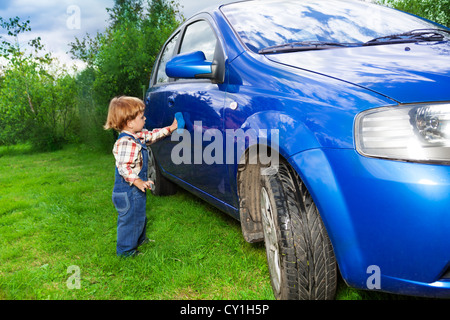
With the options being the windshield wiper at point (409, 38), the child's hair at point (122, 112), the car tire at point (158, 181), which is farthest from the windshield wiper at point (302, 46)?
the car tire at point (158, 181)

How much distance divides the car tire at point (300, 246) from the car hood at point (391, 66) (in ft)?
1.70

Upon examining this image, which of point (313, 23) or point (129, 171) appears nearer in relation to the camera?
point (313, 23)

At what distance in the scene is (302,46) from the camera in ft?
7.13

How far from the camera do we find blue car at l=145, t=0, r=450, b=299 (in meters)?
1.38

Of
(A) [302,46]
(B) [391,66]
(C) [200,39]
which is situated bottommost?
(B) [391,66]

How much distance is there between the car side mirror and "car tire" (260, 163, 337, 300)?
3.20 ft

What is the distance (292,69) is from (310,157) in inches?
18.9

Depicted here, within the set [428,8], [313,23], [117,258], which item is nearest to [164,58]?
[313,23]

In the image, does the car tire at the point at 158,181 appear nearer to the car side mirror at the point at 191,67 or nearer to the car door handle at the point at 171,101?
the car door handle at the point at 171,101

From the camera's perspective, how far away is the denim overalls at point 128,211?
2725mm

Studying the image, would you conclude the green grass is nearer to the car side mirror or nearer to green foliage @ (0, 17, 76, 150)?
the car side mirror

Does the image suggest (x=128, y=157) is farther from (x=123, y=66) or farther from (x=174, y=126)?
(x=123, y=66)

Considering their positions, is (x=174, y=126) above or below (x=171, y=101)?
below

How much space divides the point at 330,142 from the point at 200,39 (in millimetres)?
1914
